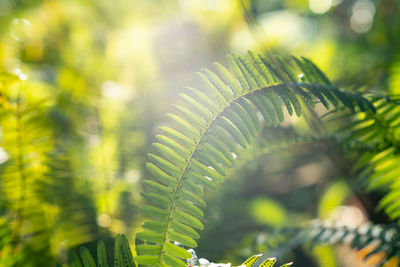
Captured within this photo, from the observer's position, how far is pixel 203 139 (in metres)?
0.49

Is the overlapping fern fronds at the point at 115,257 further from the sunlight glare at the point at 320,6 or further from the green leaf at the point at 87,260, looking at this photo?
the sunlight glare at the point at 320,6

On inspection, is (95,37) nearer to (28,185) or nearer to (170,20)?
(170,20)

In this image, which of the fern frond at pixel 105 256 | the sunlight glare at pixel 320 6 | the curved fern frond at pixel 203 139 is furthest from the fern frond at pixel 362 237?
the sunlight glare at pixel 320 6

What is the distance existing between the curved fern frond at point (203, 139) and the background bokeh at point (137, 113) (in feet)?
0.23

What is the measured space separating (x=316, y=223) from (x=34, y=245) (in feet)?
2.33

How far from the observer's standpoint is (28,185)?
0.82 metres

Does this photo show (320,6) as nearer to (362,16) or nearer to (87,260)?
(362,16)

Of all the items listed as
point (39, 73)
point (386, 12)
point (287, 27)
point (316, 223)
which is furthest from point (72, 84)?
point (386, 12)

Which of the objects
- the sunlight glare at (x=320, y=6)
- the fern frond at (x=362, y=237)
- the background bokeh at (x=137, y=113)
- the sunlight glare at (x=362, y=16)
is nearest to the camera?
the fern frond at (x=362, y=237)

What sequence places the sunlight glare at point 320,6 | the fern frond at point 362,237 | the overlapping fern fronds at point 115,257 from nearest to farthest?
the overlapping fern fronds at point 115,257 < the fern frond at point 362,237 < the sunlight glare at point 320,6

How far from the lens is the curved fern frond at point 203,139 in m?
0.46

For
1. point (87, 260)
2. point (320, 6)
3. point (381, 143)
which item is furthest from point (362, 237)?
point (320, 6)

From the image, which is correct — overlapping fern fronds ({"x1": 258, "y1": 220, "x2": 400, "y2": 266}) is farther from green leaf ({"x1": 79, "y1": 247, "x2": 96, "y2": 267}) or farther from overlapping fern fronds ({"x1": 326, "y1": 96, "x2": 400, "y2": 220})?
green leaf ({"x1": 79, "y1": 247, "x2": 96, "y2": 267})

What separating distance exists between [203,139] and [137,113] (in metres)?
1.00
